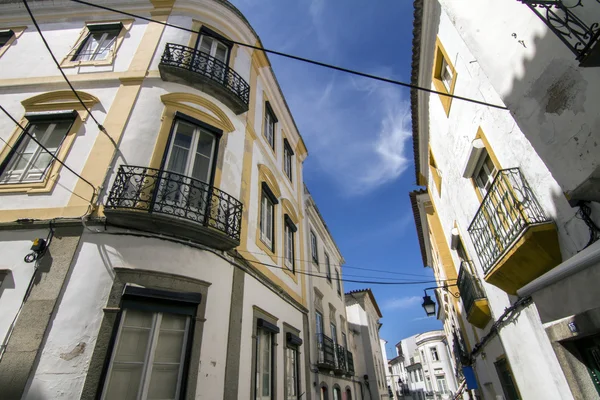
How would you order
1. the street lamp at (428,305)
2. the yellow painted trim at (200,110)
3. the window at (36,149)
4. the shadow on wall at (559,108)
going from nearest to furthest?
the shadow on wall at (559,108) < the window at (36,149) < the yellow painted trim at (200,110) < the street lamp at (428,305)

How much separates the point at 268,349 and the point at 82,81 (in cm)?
738

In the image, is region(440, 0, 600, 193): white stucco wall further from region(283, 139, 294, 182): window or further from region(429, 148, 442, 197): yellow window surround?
region(283, 139, 294, 182): window

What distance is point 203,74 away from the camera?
23.6 ft

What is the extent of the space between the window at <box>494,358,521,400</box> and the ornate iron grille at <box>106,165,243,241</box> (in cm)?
665

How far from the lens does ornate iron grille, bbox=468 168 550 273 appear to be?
439 centimetres

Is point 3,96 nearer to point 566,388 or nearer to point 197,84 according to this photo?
point 197,84

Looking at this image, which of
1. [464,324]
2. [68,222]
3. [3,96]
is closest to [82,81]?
[3,96]

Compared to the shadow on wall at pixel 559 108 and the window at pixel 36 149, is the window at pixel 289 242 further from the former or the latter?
the shadow on wall at pixel 559 108

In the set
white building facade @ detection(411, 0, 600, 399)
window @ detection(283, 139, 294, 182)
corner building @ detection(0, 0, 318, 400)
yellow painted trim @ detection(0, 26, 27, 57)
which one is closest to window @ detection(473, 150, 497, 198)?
white building facade @ detection(411, 0, 600, 399)

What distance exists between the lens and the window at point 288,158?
38.3 feet

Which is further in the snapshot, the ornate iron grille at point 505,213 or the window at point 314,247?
the window at point 314,247

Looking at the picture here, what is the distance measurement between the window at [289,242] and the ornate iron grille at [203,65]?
421 cm

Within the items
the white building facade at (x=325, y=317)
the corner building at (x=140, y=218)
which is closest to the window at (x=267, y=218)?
the corner building at (x=140, y=218)

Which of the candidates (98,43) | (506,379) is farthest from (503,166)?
(98,43)
